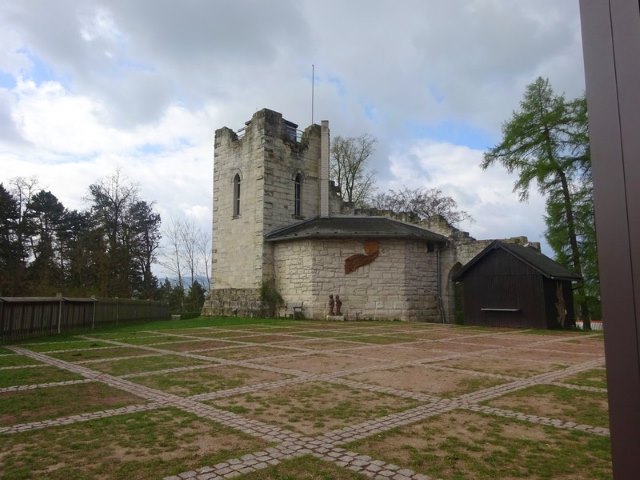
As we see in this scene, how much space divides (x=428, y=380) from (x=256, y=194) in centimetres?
1748

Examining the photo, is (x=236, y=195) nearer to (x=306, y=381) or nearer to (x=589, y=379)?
(x=306, y=381)

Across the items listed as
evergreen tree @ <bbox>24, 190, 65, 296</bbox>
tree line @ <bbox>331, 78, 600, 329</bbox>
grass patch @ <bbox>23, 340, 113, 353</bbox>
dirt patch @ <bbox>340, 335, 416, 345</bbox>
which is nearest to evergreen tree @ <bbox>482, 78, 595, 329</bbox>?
tree line @ <bbox>331, 78, 600, 329</bbox>

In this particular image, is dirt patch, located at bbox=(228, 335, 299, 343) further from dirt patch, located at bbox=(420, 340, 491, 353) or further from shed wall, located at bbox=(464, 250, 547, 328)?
shed wall, located at bbox=(464, 250, 547, 328)

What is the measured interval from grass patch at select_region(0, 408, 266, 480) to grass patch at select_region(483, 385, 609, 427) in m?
2.97

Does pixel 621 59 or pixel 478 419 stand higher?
pixel 621 59

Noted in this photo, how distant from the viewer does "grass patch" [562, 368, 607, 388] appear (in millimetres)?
6356

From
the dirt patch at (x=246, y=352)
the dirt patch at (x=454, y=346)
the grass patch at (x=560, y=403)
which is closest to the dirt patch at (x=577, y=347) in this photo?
the dirt patch at (x=454, y=346)

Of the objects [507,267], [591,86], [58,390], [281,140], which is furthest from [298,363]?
[281,140]

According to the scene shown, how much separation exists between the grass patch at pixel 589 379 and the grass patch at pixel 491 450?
96.9 inches

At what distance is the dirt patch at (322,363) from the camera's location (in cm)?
766

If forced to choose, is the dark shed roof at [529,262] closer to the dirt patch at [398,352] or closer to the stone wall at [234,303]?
the dirt patch at [398,352]

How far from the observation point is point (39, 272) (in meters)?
30.2

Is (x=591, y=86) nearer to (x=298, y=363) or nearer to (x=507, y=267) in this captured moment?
(x=298, y=363)

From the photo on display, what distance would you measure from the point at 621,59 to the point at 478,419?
410cm
